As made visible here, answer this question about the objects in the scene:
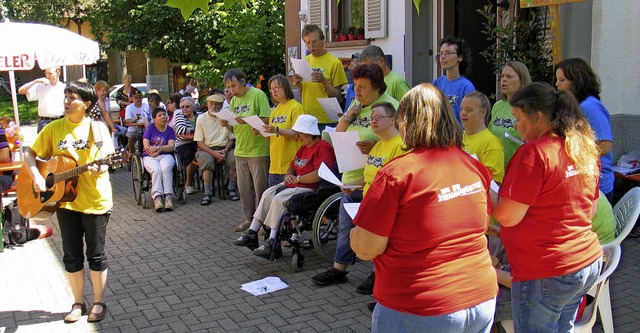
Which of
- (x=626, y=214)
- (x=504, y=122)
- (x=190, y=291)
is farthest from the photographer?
(x=190, y=291)

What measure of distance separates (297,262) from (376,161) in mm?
1643

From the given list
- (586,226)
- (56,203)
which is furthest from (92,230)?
(586,226)

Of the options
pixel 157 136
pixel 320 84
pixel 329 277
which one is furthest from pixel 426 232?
pixel 157 136

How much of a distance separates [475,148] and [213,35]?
61.6 ft

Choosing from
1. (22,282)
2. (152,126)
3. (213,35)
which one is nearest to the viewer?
(22,282)

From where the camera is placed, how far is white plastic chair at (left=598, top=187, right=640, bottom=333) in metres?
3.86

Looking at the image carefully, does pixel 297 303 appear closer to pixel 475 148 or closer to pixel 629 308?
pixel 475 148

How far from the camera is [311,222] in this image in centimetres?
648

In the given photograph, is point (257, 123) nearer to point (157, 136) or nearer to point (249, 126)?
point (249, 126)

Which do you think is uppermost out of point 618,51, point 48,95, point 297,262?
point 618,51

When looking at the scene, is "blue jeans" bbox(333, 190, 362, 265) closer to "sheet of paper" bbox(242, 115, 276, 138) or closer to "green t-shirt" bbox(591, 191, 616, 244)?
"sheet of paper" bbox(242, 115, 276, 138)

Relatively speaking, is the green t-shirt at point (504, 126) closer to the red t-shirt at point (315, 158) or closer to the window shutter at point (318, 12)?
the red t-shirt at point (315, 158)

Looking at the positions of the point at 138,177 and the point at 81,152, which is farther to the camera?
the point at 138,177

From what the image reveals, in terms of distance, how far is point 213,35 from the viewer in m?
22.5
